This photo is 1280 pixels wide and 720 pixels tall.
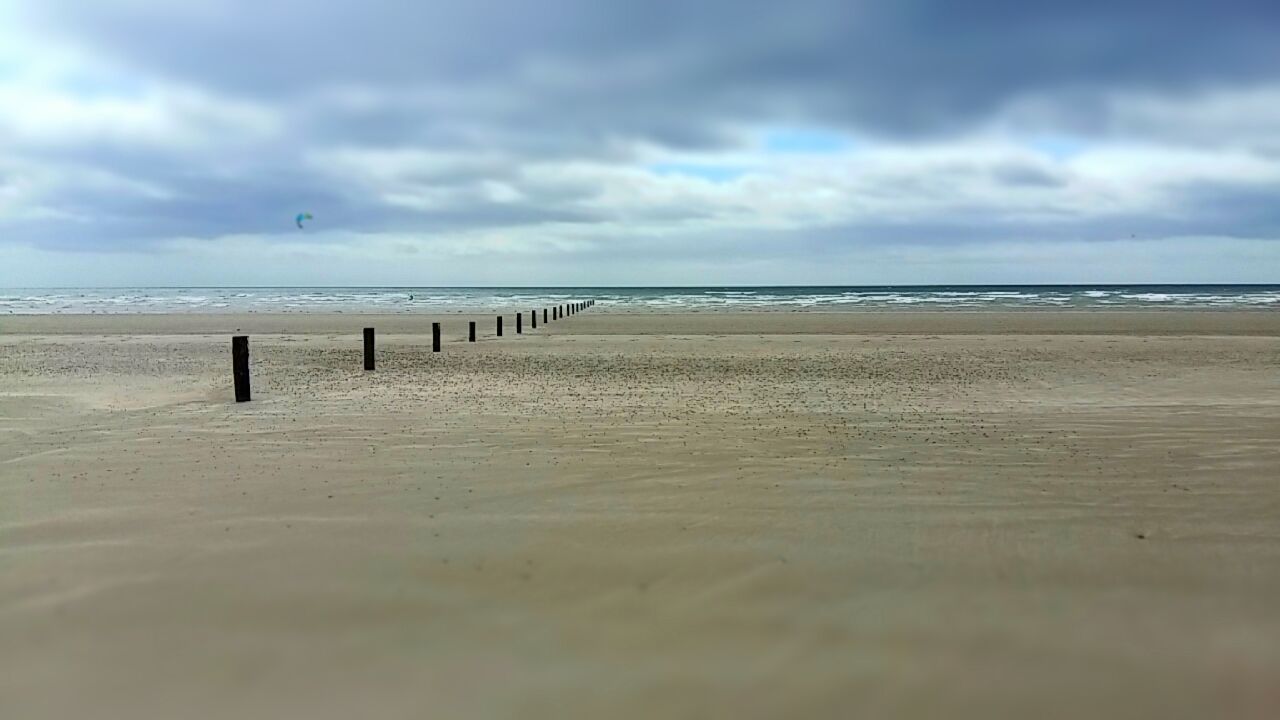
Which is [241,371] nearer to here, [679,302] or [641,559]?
[641,559]

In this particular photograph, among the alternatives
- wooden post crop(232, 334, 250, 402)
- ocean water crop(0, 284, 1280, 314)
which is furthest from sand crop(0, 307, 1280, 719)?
ocean water crop(0, 284, 1280, 314)

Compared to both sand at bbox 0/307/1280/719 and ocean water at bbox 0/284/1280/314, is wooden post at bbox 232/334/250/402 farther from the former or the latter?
ocean water at bbox 0/284/1280/314

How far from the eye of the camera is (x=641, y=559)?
187 inches

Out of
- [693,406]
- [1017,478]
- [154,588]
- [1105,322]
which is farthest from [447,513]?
[1105,322]

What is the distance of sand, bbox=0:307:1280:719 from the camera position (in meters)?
3.37

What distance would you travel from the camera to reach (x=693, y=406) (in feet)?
35.2

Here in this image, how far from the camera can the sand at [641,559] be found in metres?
3.37

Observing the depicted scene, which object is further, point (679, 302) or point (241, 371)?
point (679, 302)

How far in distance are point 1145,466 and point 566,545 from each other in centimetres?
515

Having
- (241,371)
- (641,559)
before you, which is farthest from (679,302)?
(641,559)

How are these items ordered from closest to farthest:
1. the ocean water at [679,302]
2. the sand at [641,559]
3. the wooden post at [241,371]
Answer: the sand at [641,559]
the wooden post at [241,371]
the ocean water at [679,302]

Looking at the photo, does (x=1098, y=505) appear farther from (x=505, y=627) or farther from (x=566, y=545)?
(x=505, y=627)

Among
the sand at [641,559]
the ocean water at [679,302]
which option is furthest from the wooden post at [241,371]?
the ocean water at [679,302]

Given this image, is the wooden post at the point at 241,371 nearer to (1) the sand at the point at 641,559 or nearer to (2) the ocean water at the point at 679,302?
(1) the sand at the point at 641,559
